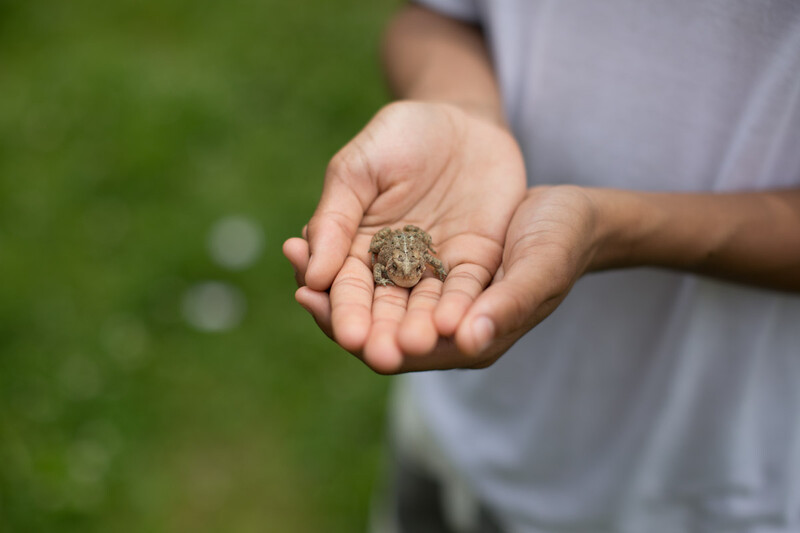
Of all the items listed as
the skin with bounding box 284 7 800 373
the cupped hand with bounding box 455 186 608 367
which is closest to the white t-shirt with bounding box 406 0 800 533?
the skin with bounding box 284 7 800 373

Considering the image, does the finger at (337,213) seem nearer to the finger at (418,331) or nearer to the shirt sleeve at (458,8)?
the finger at (418,331)

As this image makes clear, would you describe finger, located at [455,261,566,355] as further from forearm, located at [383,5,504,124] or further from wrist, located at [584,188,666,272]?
forearm, located at [383,5,504,124]

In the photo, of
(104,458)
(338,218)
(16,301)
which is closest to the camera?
(338,218)

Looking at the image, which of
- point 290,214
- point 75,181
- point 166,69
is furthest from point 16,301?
point 166,69

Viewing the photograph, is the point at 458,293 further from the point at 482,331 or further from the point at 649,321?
the point at 649,321

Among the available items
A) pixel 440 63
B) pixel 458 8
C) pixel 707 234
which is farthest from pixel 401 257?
pixel 458 8

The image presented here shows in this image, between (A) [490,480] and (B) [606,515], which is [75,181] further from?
(B) [606,515]
